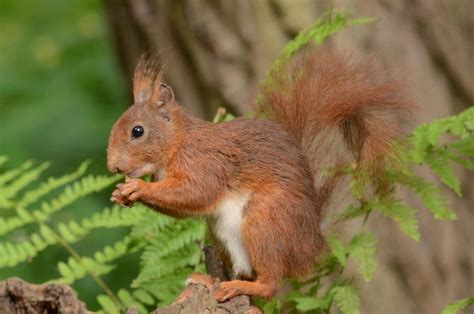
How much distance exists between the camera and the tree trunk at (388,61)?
10.8 ft

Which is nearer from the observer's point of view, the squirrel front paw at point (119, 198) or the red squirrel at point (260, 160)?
the squirrel front paw at point (119, 198)

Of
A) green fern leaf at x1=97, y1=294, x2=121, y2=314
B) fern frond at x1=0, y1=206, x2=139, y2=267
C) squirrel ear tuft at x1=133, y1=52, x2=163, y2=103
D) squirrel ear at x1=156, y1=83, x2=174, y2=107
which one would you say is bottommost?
green fern leaf at x1=97, y1=294, x2=121, y2=314

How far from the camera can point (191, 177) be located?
2113mm

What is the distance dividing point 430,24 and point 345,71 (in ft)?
4.00

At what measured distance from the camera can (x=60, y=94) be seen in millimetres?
5062

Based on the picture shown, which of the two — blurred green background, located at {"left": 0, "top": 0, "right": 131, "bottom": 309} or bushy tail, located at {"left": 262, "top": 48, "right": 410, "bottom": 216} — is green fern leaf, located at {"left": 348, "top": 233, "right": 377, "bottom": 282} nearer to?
bushy tail, located at {"left": 262, "top": 48, "right": 410, "bottom": 216}

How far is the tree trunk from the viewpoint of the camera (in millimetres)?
3301

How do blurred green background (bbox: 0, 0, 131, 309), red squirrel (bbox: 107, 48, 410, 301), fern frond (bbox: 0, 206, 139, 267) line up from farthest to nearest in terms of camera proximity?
blurred green background (bbox: 0, 0, 131, 309) < fern frond (bbox: 0, 206, 139, 267) < red squirrel (bbox: 107, 48, 410, 301)

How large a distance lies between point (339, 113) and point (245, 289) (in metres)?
0.48

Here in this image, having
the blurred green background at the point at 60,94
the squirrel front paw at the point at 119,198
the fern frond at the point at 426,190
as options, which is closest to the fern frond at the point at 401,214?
the fern frond at the point at 426,190

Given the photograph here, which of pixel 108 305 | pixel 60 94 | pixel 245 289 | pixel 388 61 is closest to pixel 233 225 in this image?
pixel 245 289

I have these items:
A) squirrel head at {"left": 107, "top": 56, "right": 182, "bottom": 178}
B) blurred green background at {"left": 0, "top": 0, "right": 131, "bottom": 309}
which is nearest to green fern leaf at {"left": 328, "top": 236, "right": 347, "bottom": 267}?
squirrel head at {"left": 107, "top": 56, "right": 182, "bottom": 178}

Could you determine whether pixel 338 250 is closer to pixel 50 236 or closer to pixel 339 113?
pixel 339 113

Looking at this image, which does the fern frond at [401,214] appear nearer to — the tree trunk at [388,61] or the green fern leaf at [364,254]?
the green fern leaf at [364,254]
